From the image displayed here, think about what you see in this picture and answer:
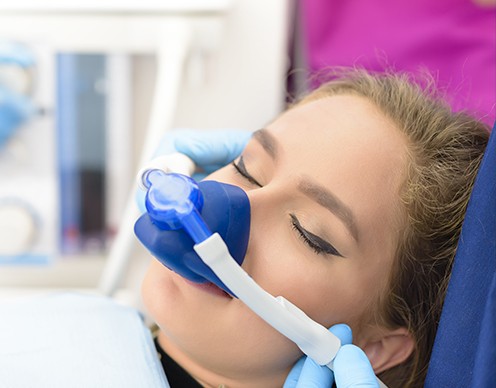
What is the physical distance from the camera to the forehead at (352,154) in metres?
0.89

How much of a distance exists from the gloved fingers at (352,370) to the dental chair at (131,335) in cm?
8

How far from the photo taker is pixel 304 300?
874 millimetres

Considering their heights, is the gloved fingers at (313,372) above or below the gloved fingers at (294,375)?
above

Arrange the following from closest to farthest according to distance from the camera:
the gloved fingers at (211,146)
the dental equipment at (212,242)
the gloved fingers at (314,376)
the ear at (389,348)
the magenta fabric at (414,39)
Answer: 1. the dental equipment at (212,242)
2. the gloved fingers at (314,376)
3. the ear at (389,348)
4. the gloved fingers at (211,146)
5. the magenta fabric at (414,39)

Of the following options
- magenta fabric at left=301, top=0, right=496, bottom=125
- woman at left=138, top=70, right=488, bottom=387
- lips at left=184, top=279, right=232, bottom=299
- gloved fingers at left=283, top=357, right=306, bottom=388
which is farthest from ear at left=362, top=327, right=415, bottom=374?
magenta fabric at left=301, top=0, right=496, bottom=125

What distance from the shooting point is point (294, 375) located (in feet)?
2.99

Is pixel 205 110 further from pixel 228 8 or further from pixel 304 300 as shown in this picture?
pixel 304 300

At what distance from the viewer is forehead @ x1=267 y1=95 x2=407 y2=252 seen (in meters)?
0.89

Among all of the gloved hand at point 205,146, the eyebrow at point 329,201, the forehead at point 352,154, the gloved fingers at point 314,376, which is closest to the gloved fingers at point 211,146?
the gloved hand at point 205,146

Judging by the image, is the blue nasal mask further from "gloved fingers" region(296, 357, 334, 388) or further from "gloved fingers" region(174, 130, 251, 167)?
"gloved fingers" region(174, 130, 251, 167)

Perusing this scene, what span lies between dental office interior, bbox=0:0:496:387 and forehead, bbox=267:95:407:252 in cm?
25

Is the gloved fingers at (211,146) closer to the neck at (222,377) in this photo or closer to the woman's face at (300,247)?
the woman's face at (300,247)

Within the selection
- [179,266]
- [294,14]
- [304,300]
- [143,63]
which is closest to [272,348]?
[304,300]

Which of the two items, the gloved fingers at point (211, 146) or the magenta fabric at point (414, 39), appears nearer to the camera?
the gloved fingers at point (211, 146)
